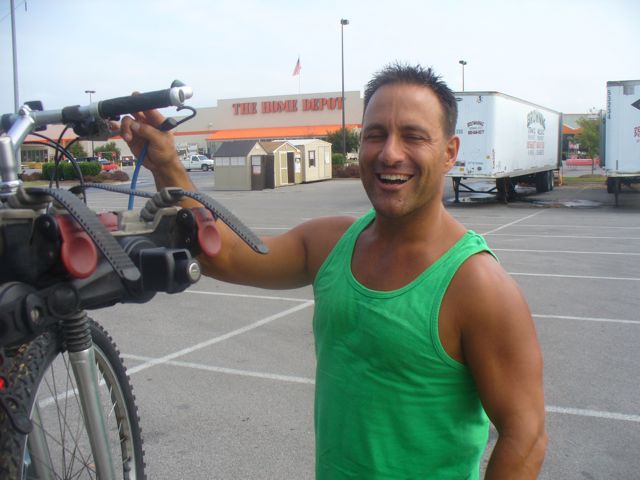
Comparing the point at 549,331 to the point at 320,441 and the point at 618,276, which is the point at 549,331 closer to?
the point at 618,276

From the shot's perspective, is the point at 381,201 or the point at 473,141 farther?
the point at 473,141

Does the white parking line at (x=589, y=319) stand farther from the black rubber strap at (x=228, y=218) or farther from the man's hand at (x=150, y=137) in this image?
the black rubber strap at (x=228, y=218)

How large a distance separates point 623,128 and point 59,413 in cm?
1950

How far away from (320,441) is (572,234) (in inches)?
532

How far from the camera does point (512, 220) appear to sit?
17391 mm

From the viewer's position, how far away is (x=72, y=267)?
1.51 meters

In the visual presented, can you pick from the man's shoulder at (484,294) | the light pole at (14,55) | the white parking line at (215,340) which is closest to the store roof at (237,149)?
the white parking line at (215,340)

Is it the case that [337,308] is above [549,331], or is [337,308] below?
above

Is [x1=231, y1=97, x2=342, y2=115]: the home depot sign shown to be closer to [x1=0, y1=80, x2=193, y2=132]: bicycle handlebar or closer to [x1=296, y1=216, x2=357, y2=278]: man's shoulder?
[x1=296, y1=216, x2=357, y2=278]: man's shoulder

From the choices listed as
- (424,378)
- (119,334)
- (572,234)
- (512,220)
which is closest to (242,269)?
(424,378)

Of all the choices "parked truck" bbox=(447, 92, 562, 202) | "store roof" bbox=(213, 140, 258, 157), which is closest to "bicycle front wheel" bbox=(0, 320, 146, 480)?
"parked truck" bbox=(447, 92, 562, 202)

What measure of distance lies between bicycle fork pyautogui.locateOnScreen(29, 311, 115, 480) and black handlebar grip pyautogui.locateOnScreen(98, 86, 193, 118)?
587mm

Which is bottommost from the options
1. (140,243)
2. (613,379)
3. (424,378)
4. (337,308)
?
(613,379)

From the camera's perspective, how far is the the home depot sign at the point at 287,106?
226 ft
